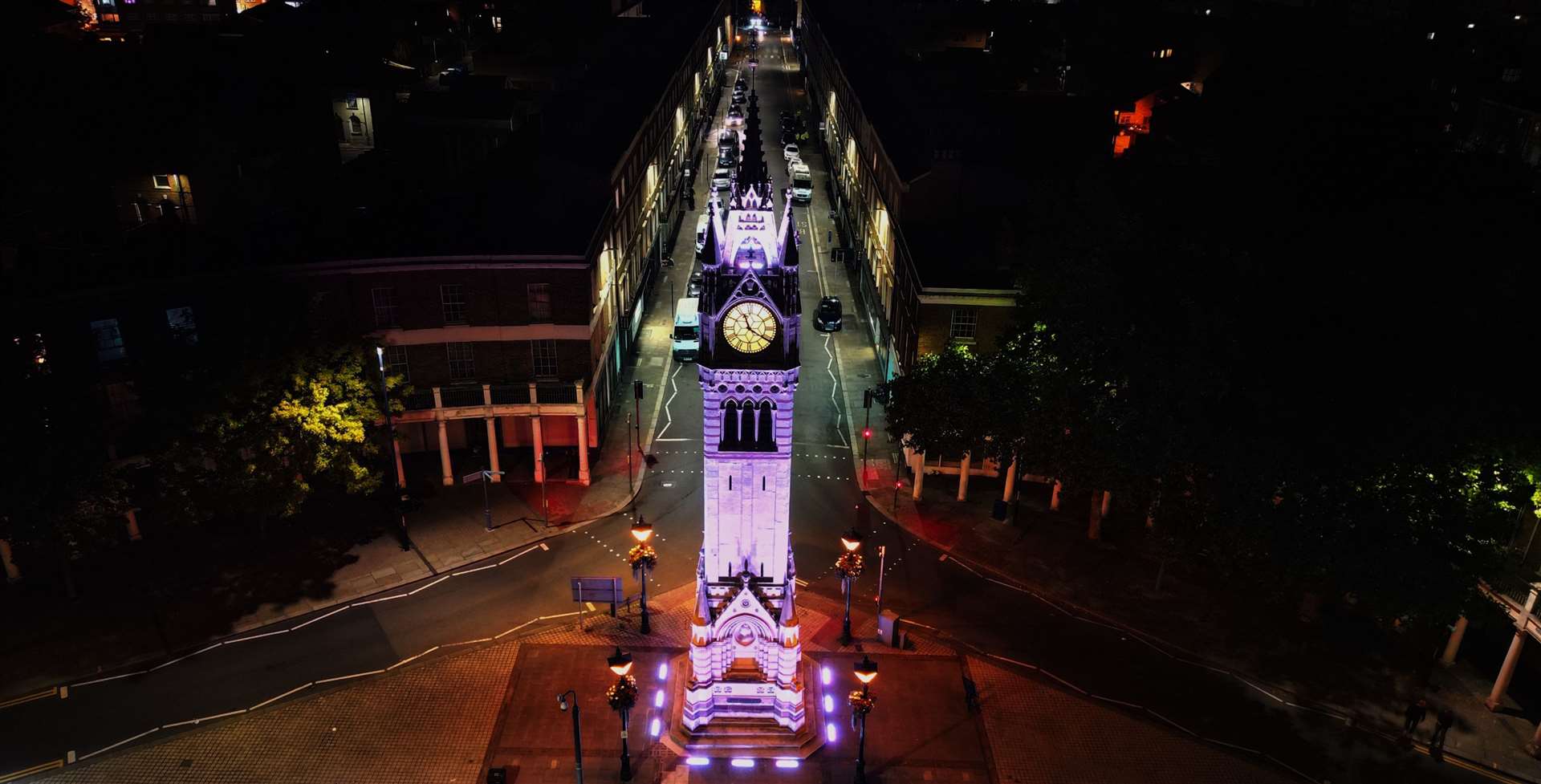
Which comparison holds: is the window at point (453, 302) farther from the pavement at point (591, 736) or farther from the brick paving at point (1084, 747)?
the brick paving at point (1084, 747)

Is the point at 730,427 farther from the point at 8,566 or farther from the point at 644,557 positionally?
the point at 8,566

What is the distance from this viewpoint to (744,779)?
31.1 m

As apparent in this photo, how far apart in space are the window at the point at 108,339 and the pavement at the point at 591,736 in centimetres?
1602

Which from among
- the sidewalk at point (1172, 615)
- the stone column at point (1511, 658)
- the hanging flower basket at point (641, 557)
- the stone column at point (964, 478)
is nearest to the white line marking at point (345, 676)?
the hanging flower basket at point (641, 557)

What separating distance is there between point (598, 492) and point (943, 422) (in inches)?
651

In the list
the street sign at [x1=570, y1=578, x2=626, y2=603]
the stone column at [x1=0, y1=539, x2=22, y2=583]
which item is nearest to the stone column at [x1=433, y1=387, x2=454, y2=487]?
the street sign at [x1=570, y1=578, x2=626, y2=603]

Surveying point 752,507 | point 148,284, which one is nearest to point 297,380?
point 148,284

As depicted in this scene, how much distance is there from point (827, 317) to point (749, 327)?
1464 inches

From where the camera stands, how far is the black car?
6512 centimetres

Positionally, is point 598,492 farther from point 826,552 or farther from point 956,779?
point 956,779

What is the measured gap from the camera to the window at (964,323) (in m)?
46.7

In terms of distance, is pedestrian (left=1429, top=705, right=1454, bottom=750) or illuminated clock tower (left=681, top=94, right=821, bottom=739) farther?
pedestrian (left=1429, top=705, right=1454, bottom=750)

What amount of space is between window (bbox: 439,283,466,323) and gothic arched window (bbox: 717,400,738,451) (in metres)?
19.2

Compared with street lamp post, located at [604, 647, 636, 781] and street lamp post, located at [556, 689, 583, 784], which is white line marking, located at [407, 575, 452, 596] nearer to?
street lamp post, located at [556, 689, 583, 784]
